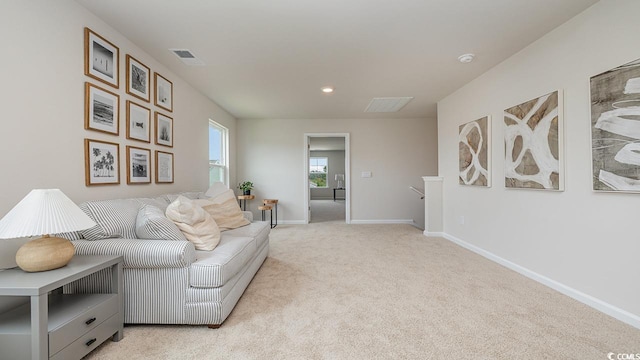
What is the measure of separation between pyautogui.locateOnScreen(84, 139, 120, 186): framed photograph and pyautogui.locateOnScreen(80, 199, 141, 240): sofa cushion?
304 millimetres

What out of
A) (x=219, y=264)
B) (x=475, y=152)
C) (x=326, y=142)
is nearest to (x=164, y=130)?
(x=219, y=264)

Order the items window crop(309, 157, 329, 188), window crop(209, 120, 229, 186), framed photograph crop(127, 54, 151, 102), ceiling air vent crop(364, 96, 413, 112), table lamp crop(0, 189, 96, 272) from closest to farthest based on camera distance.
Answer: table lamp crop(0, 189, 96, 272) → framed photograph crop(127, 54, 151, 102) → ceiling air vent crop(364, 96, 413, 112) → window crop(209, 120, 229, 186) → window crop(309, 157, 329, 188)

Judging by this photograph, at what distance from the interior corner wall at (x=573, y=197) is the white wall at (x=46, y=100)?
3.94 meters

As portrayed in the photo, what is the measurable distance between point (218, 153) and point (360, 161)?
9.82ft

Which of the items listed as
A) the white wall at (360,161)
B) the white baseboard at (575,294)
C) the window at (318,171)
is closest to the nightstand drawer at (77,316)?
the white baseboard at (575,294)

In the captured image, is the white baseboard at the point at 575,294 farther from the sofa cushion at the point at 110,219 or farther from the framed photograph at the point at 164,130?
the framed photograph at the point at 164,130

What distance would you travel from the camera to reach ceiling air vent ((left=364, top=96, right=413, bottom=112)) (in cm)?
445

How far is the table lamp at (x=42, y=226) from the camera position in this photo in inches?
50.8

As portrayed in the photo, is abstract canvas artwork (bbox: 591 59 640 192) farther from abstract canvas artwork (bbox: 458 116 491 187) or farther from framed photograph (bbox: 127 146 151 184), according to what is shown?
framed photograph (bbox: 127 146 151 184)

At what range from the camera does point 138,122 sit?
2.65m

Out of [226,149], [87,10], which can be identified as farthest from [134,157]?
[226,149]

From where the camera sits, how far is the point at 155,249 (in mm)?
1724

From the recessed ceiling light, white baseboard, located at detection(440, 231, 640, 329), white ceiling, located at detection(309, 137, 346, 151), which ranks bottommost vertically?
white baseboard, located at detection(440, 231, 640, 329)

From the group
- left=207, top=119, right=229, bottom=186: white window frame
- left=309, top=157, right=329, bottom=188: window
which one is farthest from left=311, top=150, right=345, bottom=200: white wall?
left=207, top=119, right=229, bottom=186: white window frame
